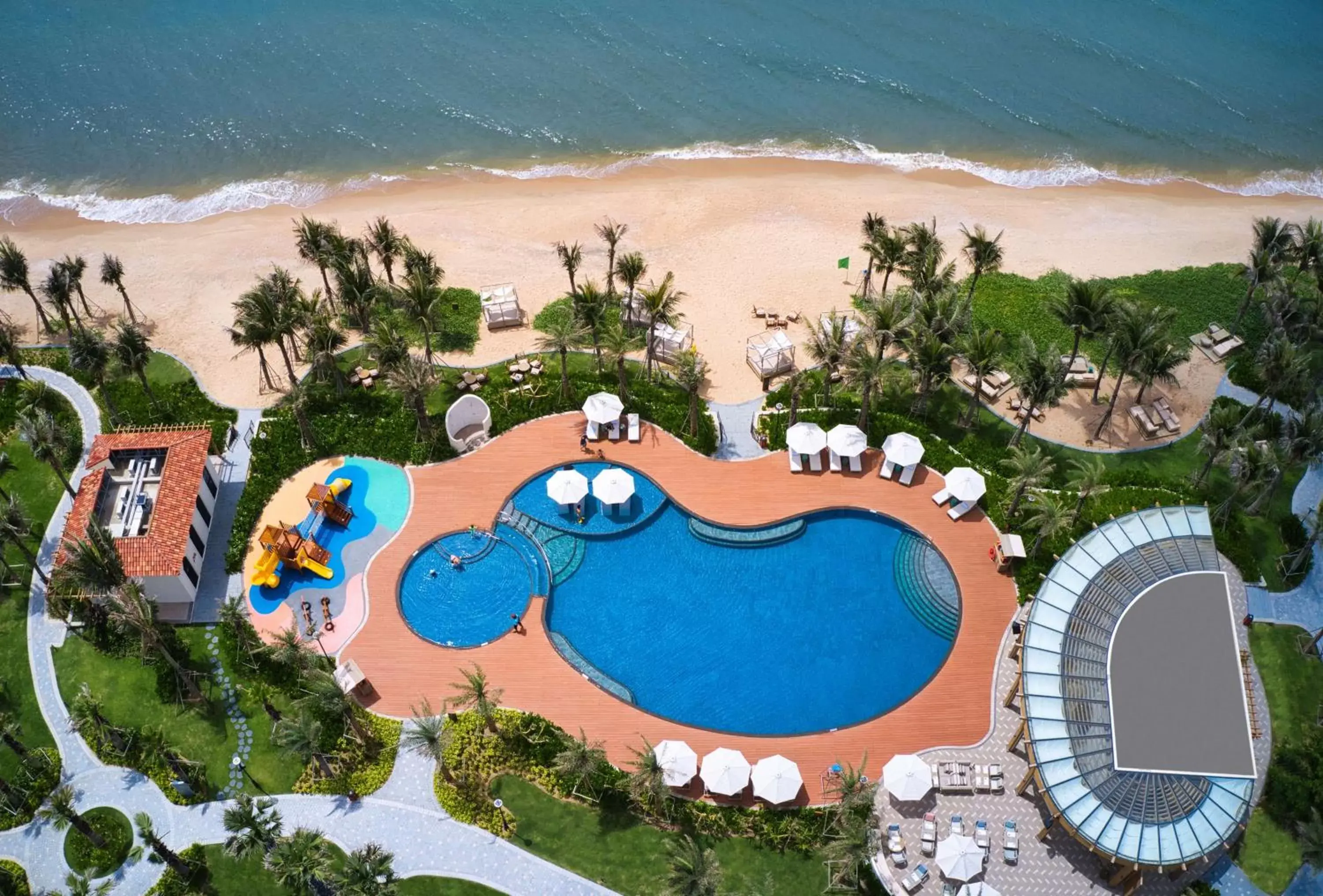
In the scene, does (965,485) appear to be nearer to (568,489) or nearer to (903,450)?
(903,450)

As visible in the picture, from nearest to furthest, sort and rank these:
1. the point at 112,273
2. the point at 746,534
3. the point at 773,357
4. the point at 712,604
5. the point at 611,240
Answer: the point at 712,604
the point at 746,534
the point at 773,357
the point at 112,273
the point at 611,240

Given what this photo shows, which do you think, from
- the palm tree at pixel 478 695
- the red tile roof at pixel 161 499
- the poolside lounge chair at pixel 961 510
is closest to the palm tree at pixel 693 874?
the palm tree at pixel 478 695

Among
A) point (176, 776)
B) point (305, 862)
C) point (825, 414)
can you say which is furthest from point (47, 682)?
point (825, 414)

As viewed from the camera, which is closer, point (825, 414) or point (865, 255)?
point (825, 414)

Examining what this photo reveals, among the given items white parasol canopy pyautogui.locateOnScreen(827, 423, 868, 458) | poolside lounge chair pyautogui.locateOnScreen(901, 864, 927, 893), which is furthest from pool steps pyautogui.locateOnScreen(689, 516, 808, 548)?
poolside lounge chair pyautogui.locateOnScreen(901, 864, 927, 893)

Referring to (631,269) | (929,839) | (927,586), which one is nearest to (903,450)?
(927,586)

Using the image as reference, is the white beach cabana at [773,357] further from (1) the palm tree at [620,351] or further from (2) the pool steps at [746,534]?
(2) the pool steps at [746,534]

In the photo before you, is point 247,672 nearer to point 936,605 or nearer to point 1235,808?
point 936,605
